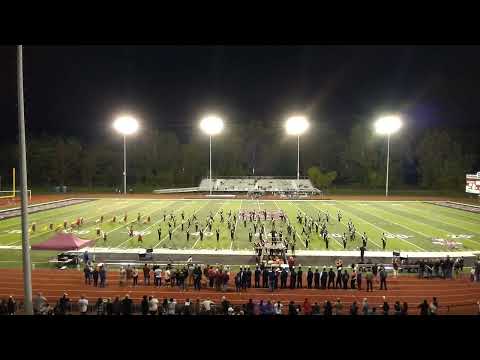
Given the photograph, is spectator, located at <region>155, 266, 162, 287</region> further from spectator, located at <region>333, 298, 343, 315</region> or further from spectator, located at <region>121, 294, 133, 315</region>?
spectator, located at <region>333, 298, 343, 315</region>

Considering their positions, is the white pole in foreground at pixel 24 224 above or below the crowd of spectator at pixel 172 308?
above

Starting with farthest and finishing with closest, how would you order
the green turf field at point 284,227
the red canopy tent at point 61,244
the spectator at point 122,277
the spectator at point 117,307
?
the green turf field at point 284,227
the red canopy tent at point 61,244
the spectator at point 122,277
the spectator at point 117,307

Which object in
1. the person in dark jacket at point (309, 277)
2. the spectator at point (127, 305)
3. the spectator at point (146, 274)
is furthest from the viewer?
the spectator at point (146, 274)

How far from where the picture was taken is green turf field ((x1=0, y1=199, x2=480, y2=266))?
69.9 feet

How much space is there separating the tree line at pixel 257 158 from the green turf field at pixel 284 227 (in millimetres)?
25468

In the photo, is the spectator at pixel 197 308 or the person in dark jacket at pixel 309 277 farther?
the person in dark jacket at pixel 309 277

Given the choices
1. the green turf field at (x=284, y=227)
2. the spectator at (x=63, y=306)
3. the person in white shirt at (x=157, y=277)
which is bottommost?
the green turf field at (x=284, y=227)

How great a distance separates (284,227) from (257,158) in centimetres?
5358

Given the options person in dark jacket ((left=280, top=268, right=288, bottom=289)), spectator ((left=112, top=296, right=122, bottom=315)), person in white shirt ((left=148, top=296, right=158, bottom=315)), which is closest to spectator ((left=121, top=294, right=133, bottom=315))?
spectator ((left=112, top=296, right=122, bottom=315))

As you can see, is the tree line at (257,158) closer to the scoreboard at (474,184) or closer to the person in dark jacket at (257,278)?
the scoreboard at (474,184)

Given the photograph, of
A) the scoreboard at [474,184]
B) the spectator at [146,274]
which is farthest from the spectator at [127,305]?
the scoreboard at [474,184]

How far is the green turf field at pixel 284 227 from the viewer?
2130cm

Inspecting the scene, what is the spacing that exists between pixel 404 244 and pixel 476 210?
64.9 ft

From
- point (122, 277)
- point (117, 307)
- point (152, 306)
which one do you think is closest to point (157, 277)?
point (122, 277)
